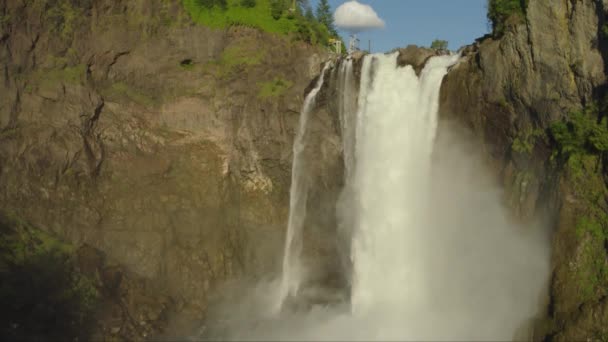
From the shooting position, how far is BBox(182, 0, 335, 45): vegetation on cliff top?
37.1 metres

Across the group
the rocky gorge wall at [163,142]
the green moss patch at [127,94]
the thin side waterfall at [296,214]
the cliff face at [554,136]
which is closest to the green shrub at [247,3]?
the rocky gorge wall at [163,142]

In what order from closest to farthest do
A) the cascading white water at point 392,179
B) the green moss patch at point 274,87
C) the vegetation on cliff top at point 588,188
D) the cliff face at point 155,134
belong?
the vegetation on cliff top at point 588,188 → the cascading white water at point 392,179 → the cliff face at point 155,134 → the green moss patch at point 274,87

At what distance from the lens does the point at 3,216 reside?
32062 millimetres

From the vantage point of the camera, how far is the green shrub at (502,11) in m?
27.5

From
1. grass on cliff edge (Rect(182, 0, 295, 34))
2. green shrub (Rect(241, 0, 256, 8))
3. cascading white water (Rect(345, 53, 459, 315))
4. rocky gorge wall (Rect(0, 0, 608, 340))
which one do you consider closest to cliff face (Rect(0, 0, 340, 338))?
rocky gorge wall (Rect(0, 0, 608, 340))

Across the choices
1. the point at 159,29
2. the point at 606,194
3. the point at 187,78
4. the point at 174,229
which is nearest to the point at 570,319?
the point at 606,194

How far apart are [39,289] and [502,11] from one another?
82.9ft

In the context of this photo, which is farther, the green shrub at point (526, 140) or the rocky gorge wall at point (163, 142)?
the rocky gorge wall at point (163, 142)

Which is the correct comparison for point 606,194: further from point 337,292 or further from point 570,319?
point 337,292

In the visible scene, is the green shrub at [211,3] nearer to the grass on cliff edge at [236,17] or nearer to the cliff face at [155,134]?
the grass on cliff edge at [236,17]

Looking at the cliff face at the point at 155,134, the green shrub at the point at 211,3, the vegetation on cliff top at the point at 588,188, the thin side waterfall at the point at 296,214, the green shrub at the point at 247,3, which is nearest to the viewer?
the vegetation on cliff top at the point at 588,188

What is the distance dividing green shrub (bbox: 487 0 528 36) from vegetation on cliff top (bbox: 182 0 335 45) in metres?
11.6

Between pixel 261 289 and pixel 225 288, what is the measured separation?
80.3 inches

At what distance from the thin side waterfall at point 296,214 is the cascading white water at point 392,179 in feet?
11.1
